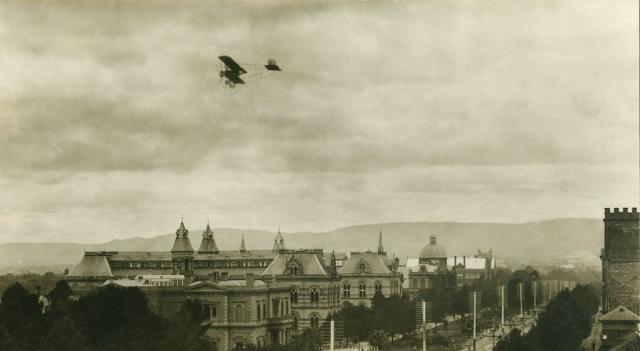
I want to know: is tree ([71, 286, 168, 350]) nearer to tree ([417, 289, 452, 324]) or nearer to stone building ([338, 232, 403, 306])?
tree ([417, 289, 452, 324])

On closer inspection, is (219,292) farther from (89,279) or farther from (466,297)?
(466,297)

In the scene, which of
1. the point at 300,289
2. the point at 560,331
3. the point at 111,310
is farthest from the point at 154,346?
the point at 300,289

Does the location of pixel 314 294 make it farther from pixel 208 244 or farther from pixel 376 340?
pixel 376 340

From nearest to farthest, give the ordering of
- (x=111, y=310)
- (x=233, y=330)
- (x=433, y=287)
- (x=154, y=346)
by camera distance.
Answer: (x=154, y=346) < (x=111, y=310) < (x=233, y=330) < (x=433, y=287)

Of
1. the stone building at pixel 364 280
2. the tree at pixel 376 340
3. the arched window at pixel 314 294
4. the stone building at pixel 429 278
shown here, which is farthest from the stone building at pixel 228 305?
the stone building at pixel 429 278

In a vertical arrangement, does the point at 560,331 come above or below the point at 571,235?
below
